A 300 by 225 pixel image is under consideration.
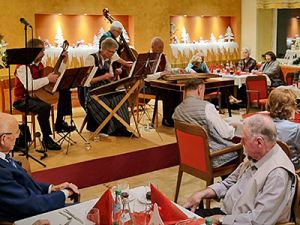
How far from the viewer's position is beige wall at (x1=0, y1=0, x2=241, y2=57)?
819 centimetres

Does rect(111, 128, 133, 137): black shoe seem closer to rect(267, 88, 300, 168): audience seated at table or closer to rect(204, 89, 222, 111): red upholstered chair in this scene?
rect(204, 89, 222, 111): red upholstered chair

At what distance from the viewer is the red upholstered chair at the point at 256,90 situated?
25.9 feet

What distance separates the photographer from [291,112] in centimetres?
387

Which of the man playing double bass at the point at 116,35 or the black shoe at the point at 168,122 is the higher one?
the man playing double bass at the point at 116,35

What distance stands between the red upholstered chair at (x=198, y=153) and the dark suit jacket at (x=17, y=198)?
164 cm

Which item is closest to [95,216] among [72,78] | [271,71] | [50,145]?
[72,78]

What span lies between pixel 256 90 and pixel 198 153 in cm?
407

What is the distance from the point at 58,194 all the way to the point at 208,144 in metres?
1.63

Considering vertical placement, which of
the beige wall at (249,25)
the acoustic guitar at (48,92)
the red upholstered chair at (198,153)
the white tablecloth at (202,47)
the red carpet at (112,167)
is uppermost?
the beige wall at (249,25)

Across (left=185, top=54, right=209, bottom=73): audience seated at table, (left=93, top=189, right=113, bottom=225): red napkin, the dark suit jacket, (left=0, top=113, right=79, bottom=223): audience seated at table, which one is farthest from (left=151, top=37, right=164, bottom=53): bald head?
(left=93, top=189, right=113, bottom=225): red napkin

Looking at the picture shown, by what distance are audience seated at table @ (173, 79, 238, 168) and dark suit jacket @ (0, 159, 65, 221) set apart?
187cm

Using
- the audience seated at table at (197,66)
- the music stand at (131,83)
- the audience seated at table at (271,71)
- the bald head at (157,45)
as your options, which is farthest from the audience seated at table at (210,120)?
the audience seated at table at (271,71)

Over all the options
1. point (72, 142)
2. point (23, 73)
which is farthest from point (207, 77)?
point (23, 73)

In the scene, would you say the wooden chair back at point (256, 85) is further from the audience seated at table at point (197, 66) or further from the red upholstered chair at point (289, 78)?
the red upholstered chair at point (289, 78)
